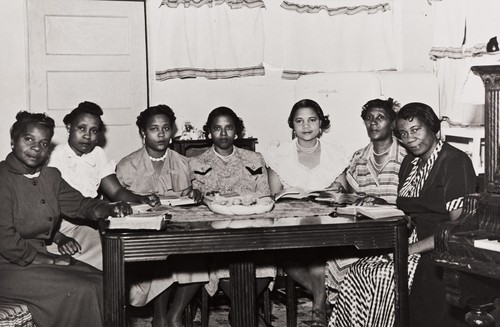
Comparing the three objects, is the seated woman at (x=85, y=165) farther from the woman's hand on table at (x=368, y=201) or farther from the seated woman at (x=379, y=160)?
the seated woman at (x=379, y=160)

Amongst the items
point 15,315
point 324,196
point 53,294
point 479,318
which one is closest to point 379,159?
point 324,196

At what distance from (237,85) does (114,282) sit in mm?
3614

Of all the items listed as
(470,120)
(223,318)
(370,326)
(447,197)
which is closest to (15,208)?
(223,318)

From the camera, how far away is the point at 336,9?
6.84 m

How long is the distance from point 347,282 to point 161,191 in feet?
4.91

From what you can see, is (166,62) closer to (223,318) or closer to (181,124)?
(181,124)

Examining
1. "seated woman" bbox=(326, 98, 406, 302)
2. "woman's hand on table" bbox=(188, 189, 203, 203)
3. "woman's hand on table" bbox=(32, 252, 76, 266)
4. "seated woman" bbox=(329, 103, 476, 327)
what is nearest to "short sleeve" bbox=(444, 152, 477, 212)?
"seated woman" bbox=(329, 103, 476, 327)

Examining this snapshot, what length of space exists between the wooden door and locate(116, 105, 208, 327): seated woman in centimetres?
144

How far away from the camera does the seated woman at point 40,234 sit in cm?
360

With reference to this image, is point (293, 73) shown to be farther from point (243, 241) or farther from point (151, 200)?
point (243, 241)

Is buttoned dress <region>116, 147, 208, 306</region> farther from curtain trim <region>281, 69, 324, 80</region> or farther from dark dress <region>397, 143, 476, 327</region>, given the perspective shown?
curtain trim <region>281, 69, 324, 80</region>

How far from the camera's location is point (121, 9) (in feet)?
20.9

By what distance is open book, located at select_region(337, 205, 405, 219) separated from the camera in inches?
144

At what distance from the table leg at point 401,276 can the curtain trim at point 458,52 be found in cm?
250
